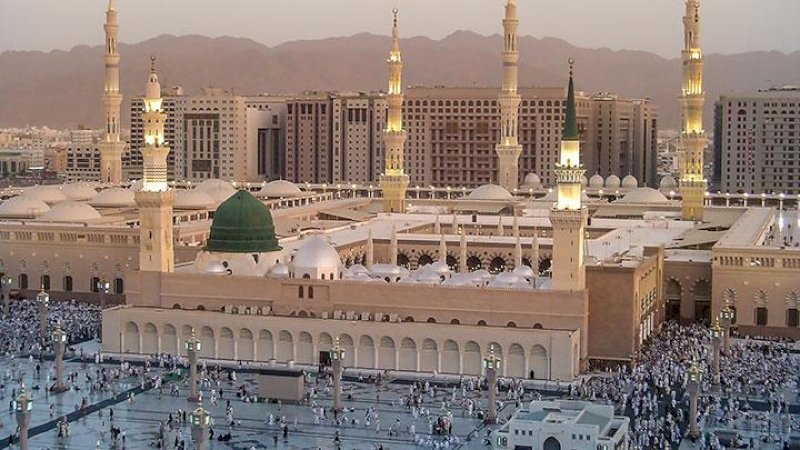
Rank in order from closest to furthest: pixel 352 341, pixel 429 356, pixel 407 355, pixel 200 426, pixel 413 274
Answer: pixel 200 426
pixel 429 356
pixel 407 355
pixel 352 341
pixel 413 274

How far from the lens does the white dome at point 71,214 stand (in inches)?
2251

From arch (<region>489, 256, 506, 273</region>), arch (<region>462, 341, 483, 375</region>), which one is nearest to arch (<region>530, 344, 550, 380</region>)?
arch (<region>462, 341, 483, 375</region>)

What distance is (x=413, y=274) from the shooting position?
45.3 meters

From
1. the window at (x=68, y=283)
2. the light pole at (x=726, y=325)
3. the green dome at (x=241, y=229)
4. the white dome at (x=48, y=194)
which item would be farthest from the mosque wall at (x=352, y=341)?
the white dome at (x=48, y=194)

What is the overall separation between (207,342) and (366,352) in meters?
5.10

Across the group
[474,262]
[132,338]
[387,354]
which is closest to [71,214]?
[132,338]

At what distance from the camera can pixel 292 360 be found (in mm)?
42281

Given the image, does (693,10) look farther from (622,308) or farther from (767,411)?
(767,411)

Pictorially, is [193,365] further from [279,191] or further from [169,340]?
[279,191]

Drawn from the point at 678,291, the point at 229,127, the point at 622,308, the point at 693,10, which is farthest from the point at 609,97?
the point at 622,308

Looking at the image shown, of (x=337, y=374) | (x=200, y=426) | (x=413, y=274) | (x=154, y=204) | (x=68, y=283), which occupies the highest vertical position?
(x=154, y=204)

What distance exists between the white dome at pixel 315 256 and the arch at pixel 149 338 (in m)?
4.80

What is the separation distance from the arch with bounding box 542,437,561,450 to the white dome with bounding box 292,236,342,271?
608 inches

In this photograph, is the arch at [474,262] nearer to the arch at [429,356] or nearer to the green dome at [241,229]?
the green dome at [241,229]
